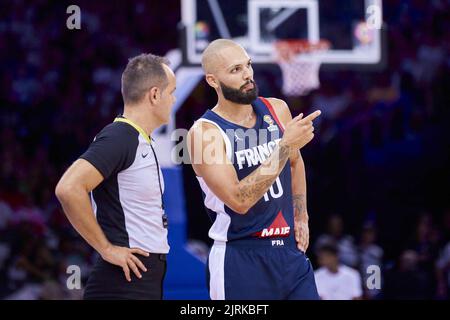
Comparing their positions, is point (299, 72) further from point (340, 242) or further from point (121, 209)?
point (121, 209)

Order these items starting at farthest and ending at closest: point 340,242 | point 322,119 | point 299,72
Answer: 1. point 322,119
2. point 340,242
3. point 299,72

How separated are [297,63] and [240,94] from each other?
3.87 meters

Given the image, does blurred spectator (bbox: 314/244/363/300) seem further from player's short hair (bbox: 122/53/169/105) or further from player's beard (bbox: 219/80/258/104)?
player's short hair (bbox: 122/53/169/105)

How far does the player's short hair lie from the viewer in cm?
447

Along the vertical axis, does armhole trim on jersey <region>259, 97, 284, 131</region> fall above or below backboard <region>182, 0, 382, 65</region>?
below

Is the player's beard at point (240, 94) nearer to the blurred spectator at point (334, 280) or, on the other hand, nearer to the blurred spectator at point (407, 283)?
the blurred spectator at point (334, 280)

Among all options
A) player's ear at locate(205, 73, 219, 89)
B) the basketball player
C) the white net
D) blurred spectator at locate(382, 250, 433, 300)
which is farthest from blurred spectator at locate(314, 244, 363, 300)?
player's ear at locate(205, 73, 219, 89)

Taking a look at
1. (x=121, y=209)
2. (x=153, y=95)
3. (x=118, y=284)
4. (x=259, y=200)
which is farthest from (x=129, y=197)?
(x=259, y=200)

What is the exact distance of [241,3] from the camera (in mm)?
8750

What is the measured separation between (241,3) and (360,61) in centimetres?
145

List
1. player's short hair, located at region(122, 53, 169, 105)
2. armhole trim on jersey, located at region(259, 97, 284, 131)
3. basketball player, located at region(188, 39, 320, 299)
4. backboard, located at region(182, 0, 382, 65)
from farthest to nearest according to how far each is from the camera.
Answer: backboard, located at region(182, 0, 382, 65) < armhole trim on jersey, located at region(259, 97, 284, 131) < player's short hair, located at region(122, 53, 169, 105) < basketball player, located at region(188, 39, 320, 299)

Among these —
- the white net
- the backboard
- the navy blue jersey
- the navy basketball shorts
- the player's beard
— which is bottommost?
the navy basketball shorts

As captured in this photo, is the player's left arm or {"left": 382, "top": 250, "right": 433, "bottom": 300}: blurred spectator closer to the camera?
the player's left arm

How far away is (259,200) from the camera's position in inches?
178
